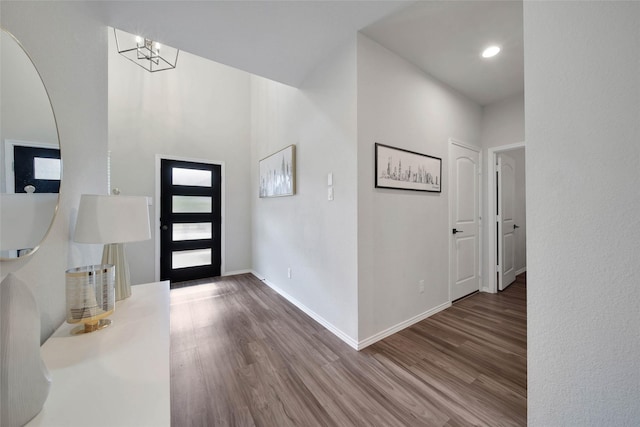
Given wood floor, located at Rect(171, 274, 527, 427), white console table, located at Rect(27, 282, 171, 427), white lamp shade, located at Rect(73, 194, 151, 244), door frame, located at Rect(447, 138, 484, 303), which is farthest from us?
door frame, located at Rect(447, 138, 484, 303)

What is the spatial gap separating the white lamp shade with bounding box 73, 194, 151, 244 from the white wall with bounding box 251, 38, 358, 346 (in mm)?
1453

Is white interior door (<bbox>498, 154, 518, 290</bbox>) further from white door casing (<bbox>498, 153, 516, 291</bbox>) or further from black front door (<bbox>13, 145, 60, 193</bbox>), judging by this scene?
black front door (<bbox>13, 145, 60, 193</bbox>)

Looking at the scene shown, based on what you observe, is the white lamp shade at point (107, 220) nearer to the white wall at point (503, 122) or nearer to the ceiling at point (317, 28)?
the ceiling at point (317, 28)

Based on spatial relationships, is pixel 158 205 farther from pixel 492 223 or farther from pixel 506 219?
pixel 506 219

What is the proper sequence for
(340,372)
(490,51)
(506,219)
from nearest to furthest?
1. (340,372)
2. (490,51)
3. (506,219)

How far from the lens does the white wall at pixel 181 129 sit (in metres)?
3.25

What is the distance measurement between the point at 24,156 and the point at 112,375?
0.81m

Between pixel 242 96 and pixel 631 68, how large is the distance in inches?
177

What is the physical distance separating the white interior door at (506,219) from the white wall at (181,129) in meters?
4.02

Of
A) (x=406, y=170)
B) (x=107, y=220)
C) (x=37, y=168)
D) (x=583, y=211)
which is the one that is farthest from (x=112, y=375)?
(x=406, y=170)

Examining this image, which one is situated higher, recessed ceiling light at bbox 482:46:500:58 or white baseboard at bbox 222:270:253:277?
recessed ceiling light at bbox 482:46:500:58

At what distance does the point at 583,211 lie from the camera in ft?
2.96

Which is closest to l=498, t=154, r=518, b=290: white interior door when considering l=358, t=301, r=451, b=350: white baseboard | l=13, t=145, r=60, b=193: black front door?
l=358, t=301, r=451, b=350: white baseboard

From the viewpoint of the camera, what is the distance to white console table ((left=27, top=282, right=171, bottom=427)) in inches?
23.0
